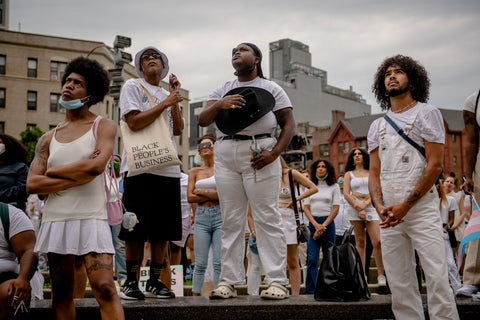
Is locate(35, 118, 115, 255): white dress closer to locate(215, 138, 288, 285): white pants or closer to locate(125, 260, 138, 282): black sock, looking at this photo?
locate(125, 260, 138, 282): black sock

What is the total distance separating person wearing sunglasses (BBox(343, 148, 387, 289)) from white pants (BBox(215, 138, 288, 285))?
382 centimetres

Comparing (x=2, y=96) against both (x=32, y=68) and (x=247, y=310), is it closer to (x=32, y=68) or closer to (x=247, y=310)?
(x=32, y=68)

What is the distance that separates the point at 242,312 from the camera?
474 cm

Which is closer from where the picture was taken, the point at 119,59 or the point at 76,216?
the point at 76,216

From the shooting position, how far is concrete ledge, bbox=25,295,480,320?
15.5 ft

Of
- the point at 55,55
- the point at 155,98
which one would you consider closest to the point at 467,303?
the point at 155,98

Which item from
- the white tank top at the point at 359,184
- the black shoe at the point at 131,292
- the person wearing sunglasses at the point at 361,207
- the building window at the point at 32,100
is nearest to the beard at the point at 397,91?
the black shoe at the point at 131,292

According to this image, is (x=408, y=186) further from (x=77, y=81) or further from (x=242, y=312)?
(x=77, y=81)

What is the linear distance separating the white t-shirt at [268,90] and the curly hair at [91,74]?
132 cm

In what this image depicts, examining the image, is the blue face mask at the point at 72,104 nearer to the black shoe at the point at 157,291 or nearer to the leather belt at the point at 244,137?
the leather belt at the point at 244,137

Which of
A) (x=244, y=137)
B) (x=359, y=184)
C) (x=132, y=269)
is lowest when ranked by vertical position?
(x=132, y=269)

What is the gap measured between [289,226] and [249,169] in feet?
10.2

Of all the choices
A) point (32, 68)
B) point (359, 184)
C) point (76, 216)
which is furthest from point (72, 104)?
point (32, 68)

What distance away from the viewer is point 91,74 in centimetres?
432
